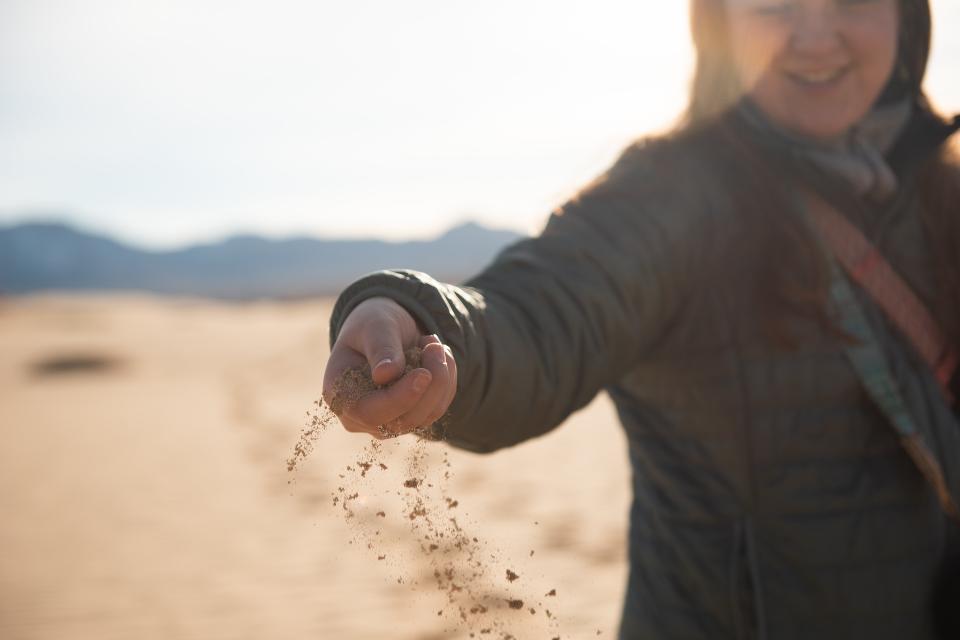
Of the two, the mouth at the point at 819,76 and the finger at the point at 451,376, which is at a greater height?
the mouth at the point at 819,76

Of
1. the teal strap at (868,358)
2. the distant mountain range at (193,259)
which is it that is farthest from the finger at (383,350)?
the distant mountain range at (193,259)

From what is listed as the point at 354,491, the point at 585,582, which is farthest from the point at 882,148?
the point at 585,582

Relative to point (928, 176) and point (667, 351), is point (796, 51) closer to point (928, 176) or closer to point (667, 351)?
point (928, 176)

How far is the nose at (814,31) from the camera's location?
1630 mm

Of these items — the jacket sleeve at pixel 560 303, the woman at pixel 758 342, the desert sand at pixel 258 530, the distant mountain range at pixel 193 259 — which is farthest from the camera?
the distant mountain range at pixel 193 259

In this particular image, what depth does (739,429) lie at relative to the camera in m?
1.55

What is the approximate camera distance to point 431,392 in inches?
40.2

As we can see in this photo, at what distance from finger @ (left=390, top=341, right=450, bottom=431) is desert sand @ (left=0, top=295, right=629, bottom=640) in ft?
0.77

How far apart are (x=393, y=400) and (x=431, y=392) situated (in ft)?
0.18

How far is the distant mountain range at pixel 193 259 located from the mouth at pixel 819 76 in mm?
119107

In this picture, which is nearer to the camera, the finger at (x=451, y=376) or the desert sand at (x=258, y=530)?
the finger at (x=451, y=376)

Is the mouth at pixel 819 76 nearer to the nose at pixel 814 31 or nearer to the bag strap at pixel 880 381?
the nose at pixel 814 31

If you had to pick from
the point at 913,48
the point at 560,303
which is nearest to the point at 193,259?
the point at 913,48

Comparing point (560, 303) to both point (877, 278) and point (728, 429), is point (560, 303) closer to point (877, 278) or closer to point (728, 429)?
point (728, 429)
